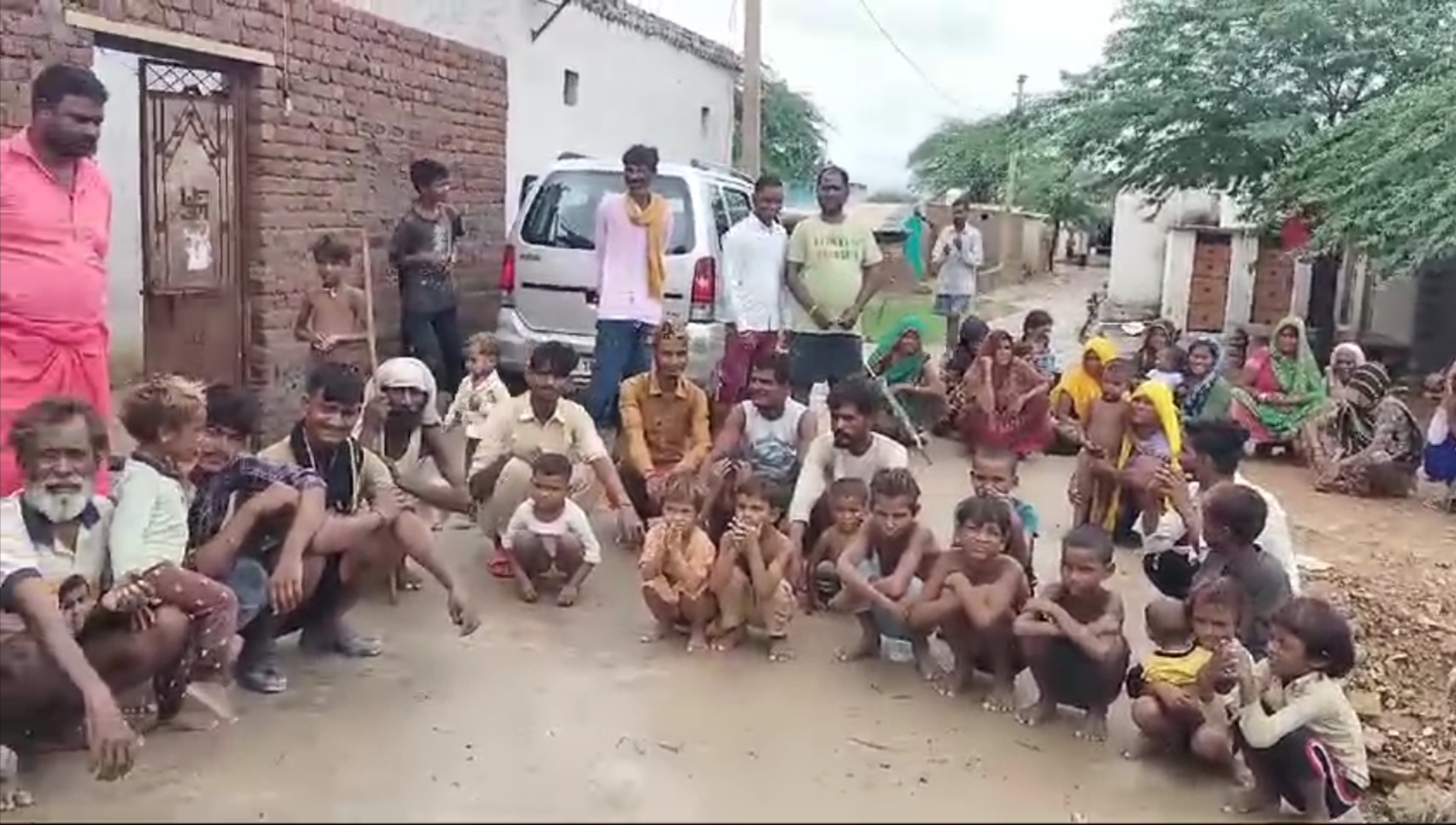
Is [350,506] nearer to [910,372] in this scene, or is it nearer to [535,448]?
[535,448]

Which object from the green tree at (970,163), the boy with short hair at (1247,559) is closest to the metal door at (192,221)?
the boy with short hair at (1247,559)

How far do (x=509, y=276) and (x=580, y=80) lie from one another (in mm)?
6432

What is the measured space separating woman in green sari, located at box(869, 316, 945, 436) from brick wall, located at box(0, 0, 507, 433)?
322 centimetres

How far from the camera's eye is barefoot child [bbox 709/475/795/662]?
532 centimetres

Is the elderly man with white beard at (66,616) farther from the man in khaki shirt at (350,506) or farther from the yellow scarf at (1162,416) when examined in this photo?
the yellow scarf at (1162,416)

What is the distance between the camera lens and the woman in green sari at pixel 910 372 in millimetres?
9859

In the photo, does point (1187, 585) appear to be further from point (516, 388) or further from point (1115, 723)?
point (516, 388)

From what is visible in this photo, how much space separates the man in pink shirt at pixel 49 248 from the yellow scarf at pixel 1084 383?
534cm

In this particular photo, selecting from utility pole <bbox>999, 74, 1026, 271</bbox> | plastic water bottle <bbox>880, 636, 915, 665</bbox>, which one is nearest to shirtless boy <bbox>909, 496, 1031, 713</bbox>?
plastic water bottle <bbox>880, 636, 915, 665</bbox>

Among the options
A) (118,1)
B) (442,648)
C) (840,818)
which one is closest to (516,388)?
(118,1)

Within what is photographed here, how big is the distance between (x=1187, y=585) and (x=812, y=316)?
3.25 meters

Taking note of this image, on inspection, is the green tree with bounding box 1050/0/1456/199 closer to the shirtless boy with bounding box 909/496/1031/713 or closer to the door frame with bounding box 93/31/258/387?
the door frame with bounding box 93/31/258/387

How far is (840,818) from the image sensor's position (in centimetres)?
371

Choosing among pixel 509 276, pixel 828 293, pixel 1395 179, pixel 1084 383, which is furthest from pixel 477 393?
pixel 1395 179
